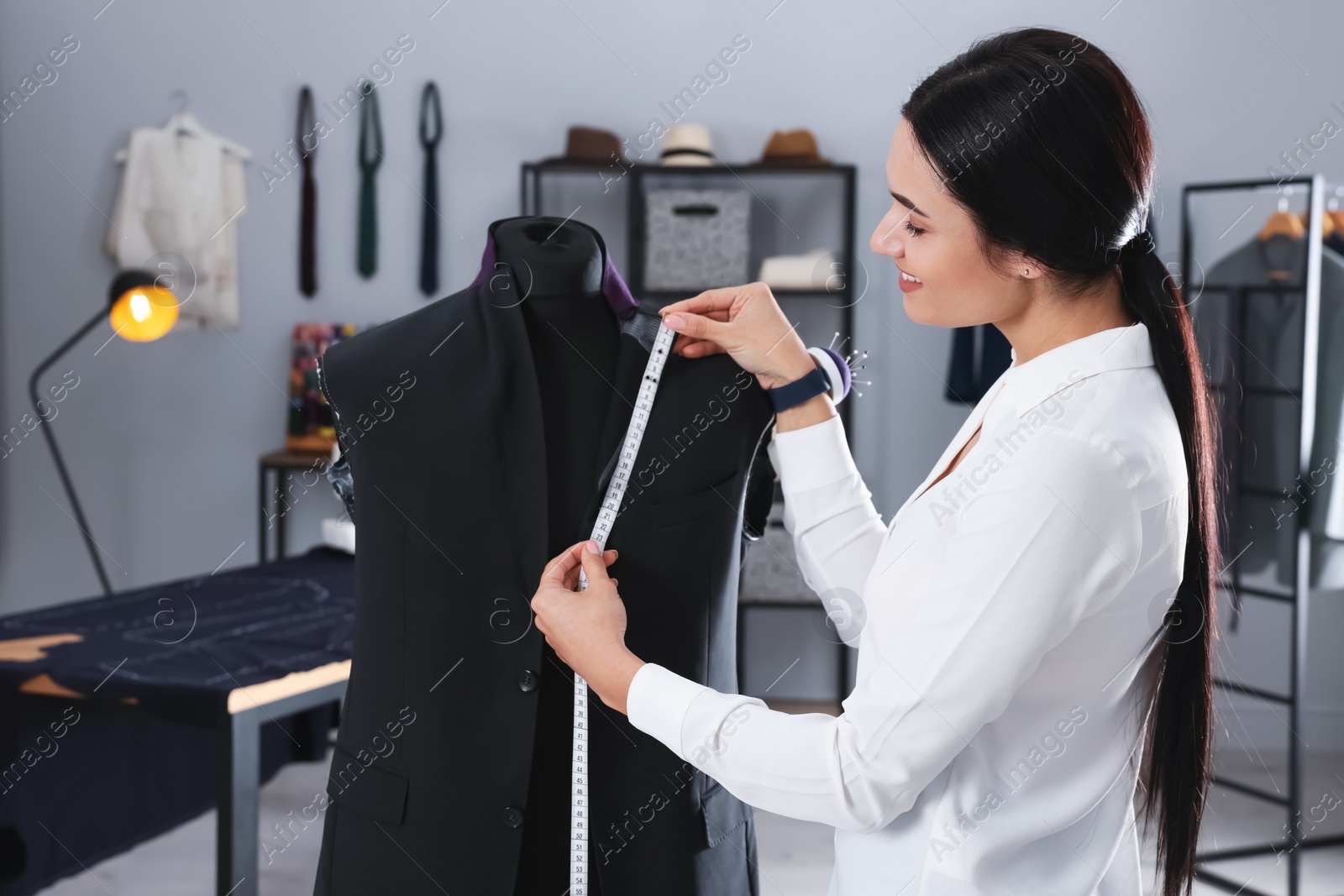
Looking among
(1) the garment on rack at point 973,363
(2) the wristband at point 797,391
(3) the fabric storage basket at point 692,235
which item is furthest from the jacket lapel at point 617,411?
(1) the garment on rack at point 973,363

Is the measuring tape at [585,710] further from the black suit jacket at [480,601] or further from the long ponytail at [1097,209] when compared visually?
the long ponytail at [1097,209]

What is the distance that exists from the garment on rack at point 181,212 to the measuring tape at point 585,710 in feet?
10.9

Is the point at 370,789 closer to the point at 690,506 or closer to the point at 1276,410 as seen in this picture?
the point at 690,506

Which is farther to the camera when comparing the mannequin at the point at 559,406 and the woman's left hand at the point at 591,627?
the mannequin at the point at 559,406

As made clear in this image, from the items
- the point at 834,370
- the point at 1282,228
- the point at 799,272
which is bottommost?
the point at 834,370

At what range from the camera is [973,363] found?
3.55 metres

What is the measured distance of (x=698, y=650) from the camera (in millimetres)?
1066

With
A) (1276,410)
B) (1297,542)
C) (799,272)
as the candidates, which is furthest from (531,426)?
(799,272)

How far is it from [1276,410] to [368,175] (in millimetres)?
3270

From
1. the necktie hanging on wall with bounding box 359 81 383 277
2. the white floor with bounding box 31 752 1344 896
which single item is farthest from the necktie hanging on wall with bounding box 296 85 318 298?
the white floor with bounding box 31 752 1344 896

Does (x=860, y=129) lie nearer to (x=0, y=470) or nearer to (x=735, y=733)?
(x=735, y=733)

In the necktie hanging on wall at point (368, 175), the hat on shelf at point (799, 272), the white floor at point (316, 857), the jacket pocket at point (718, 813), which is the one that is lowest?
the white floor at point (316, 857)

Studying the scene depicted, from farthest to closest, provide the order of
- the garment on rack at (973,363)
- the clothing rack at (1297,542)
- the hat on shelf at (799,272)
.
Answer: the hat on shelf at (799,272) → the garment on rack at (973,363) → the clothing rack at (1297,542)

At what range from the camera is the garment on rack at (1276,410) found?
2.77 metres
